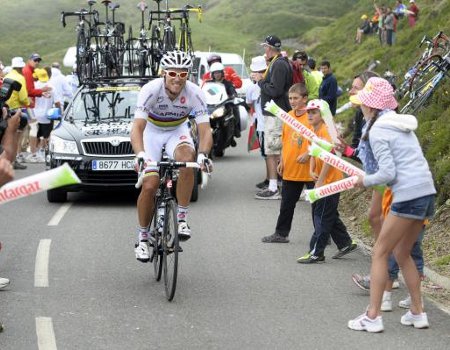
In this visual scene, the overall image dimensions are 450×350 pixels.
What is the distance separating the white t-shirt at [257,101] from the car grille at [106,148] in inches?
98.9

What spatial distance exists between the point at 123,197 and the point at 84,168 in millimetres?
1408

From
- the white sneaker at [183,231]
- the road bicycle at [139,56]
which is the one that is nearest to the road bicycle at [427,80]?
the road bicycle at [139,56]

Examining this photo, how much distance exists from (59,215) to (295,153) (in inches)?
162

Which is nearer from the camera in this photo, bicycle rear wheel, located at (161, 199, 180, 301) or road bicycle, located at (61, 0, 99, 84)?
bicycle rear wheel, located at (161, 199, 180, 301)

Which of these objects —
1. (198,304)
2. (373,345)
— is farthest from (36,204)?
(373,345)

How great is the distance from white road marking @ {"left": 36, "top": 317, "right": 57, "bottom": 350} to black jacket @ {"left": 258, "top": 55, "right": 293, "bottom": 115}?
728 cm

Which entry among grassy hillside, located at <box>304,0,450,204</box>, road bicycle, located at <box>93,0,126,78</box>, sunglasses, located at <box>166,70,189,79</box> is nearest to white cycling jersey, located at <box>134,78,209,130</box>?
sunglasses, located at <box>166,70,189,79</box>

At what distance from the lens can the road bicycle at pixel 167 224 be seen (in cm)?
915

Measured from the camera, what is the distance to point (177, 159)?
32.6 ft

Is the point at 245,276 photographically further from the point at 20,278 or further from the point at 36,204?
the point at 36,204

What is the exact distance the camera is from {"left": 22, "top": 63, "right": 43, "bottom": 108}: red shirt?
2111 cm

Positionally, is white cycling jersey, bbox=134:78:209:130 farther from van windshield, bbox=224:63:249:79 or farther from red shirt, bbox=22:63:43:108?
van windshield, bbox=224:63:249:79

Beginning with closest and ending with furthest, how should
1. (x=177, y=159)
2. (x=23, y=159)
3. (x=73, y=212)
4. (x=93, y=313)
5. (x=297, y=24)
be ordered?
(x=93, y=313), (x=177, y=159), (x=73, y=212), (x=23, y=159), (x=297, y=24)

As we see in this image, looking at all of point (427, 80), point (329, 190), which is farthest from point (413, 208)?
point (427, 80)
